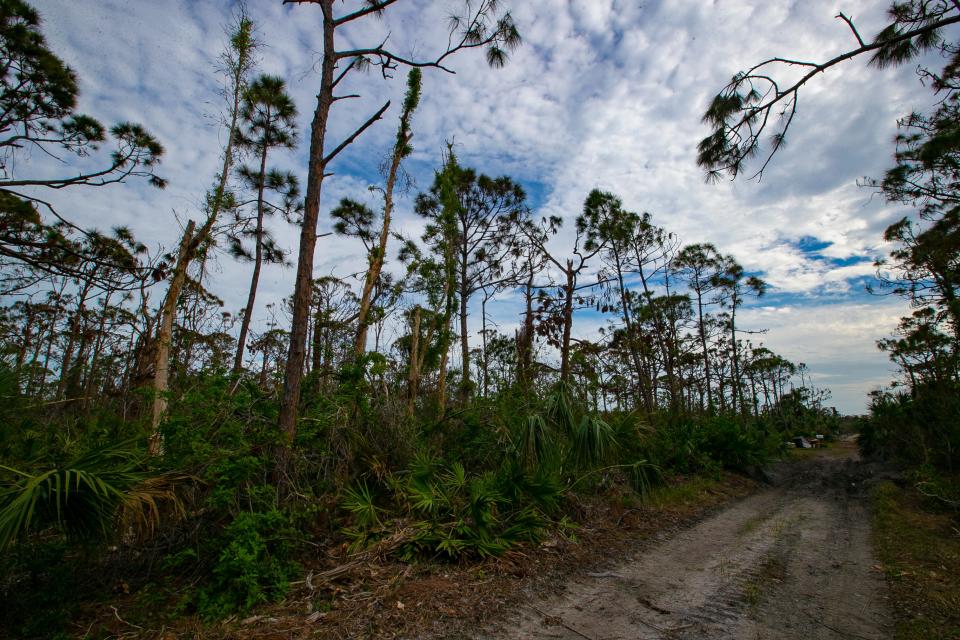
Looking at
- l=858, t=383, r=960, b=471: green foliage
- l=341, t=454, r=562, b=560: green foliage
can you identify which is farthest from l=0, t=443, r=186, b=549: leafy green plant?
l=858, t=383, r=960, b=471: green foliage

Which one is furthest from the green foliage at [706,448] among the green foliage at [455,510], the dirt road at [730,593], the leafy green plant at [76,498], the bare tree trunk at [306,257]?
the leafy green plant at [76,498]

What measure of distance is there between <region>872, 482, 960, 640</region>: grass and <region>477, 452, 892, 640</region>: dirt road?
0.56ft

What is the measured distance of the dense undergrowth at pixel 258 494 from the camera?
349cm

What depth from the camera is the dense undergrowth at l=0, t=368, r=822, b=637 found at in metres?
3.49

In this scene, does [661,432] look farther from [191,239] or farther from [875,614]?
[191,239]

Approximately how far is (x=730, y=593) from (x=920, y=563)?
3.08m

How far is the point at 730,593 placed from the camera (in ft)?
14.9

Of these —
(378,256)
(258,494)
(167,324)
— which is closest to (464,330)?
(378,256)

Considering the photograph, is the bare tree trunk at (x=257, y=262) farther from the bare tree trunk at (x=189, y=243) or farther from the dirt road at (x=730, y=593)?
the dirt road at (x=730, y=593)

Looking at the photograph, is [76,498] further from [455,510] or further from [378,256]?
[378,256]

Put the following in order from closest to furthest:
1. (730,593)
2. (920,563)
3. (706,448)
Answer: (730,593), (920,563), (706,448)

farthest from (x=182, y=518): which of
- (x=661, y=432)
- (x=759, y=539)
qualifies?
(x=661, y=432)

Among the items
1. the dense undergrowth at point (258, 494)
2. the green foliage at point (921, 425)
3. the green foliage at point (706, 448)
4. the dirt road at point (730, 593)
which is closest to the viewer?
the dense undergrowth at point (258, 494)

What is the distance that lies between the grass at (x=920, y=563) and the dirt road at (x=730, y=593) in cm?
17
